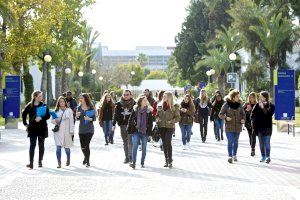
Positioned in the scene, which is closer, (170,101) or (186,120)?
(170,101)

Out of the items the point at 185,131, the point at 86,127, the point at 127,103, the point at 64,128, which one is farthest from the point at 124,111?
the point at 185,131

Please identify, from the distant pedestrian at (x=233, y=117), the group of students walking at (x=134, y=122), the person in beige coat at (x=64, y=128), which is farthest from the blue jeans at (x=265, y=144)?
the person in beige coat at (x=64, y=128)

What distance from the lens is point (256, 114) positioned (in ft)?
51.5

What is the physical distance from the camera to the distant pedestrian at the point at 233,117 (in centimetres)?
1553

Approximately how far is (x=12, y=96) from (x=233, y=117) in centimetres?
1673

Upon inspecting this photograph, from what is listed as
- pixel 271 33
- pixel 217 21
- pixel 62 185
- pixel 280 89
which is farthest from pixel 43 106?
pixel 217 21

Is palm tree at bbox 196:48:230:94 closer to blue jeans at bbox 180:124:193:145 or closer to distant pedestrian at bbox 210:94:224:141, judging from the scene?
distant pedestrian at bbox 210:94:224:141

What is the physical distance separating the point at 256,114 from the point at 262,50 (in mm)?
41319

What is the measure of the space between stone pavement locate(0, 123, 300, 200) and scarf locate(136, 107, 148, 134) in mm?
810

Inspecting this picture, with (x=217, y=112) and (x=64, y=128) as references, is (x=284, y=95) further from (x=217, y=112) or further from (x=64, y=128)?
(x=64, y=128)

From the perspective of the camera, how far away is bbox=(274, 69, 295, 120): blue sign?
85.4 feet

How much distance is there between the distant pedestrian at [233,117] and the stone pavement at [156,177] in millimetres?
527

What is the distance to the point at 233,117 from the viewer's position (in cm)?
1552

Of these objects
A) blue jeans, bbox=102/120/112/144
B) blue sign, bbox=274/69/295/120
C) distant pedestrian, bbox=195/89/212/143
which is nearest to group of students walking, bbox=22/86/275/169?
blue jeans, bbox=102/120/112/144
